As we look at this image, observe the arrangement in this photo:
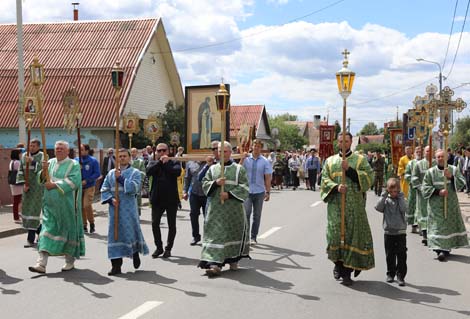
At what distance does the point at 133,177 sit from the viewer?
31.4 feet

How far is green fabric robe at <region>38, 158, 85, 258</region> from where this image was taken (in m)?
9.34

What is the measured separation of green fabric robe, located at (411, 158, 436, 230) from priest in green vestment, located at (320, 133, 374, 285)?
4101 mm

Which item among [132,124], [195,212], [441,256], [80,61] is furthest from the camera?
[80,61]

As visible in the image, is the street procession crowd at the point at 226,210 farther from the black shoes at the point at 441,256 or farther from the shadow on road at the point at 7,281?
the shadow on road at the point at 7,281

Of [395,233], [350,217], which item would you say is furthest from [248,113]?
[350,217]

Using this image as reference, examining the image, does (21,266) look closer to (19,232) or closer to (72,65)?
(19,232)

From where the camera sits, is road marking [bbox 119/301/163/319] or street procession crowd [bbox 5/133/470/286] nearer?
road marking [bbox 119/301/163/319]

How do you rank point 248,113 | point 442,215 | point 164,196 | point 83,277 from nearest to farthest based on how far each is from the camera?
point 83,277 < point 164,196 < point 442,215 < point 248,113

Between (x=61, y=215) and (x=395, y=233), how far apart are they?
4360 mm

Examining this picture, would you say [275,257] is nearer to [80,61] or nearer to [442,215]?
[442,215]

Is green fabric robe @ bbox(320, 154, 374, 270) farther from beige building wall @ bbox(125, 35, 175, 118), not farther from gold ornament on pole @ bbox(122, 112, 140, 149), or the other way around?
beige building wall @ bbox(125, 35, 175, 118)

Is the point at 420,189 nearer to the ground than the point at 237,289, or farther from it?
farther from it

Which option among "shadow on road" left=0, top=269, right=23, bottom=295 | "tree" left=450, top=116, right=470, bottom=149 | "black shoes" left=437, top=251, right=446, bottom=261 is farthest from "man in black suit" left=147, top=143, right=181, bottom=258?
"tree" left=450, top=116, right=470, bottom=149

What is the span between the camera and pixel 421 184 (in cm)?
1259
